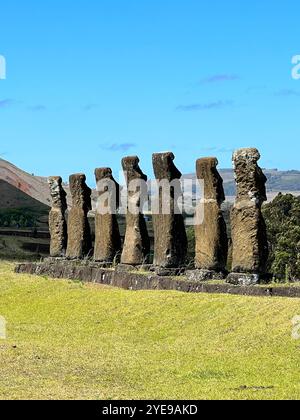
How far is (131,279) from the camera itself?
2244 centimetres

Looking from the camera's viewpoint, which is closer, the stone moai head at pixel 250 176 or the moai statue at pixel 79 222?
the stone moai head at pixel 250 176

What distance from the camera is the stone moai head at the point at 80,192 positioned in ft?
89.7

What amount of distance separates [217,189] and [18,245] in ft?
78.1

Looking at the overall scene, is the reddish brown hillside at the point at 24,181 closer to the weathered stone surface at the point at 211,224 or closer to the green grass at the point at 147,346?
the weathered stone surface at the point at 211,224

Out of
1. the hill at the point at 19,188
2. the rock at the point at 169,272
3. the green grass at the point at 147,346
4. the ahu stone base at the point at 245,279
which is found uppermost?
the hill at the point at 19,188

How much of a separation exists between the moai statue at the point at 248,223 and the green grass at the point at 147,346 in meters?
1.55

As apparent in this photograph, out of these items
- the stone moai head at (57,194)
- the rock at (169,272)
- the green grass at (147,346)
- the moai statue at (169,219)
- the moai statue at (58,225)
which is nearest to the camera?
the green grass at (147,346)

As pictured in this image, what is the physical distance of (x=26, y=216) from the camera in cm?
6278

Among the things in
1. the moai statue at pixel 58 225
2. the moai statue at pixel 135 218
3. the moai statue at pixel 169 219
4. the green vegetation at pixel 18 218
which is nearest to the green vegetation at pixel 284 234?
the moai statue at pixel 58 225

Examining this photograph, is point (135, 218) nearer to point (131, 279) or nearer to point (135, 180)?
point (135, 180)

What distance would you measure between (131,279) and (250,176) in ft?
13.2

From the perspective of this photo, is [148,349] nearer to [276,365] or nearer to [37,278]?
[276,365]

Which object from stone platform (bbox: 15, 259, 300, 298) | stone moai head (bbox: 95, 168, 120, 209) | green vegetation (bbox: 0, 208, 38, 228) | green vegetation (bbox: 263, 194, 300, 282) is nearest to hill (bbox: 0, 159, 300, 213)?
green vegetation (bbox: 0, 208, 38, 228)

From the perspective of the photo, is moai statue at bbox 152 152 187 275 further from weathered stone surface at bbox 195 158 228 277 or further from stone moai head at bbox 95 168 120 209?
stone moai head at bbox 95 168 120 209
